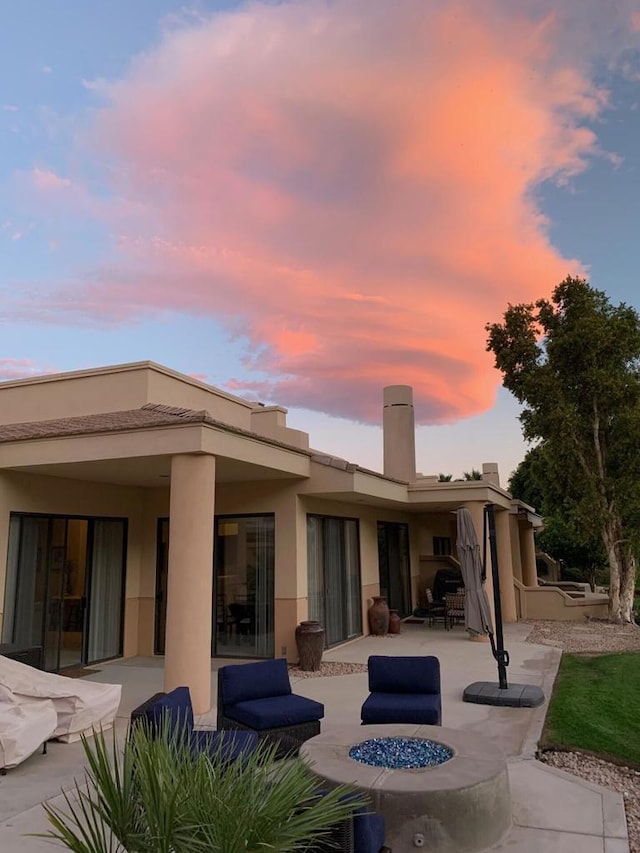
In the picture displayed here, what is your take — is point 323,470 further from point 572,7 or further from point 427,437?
point 427,437

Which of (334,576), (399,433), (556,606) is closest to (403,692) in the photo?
(334,576)

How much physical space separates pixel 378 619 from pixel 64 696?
907cm

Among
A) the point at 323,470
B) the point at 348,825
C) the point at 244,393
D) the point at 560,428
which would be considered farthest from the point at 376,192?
the point at 348,825

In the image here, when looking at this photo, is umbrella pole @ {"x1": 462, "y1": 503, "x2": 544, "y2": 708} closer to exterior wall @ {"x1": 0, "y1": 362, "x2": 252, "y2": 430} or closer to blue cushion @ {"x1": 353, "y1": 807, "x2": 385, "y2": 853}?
blue cushion @ {"x1": 353, "y1": 807, "x2": 385, "y2": 853}

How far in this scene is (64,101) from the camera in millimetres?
10750

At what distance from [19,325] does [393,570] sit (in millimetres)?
11900

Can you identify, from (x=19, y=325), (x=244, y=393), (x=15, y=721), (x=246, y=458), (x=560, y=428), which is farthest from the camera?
(x=244, y=393)

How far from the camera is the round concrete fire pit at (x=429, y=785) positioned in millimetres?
4129

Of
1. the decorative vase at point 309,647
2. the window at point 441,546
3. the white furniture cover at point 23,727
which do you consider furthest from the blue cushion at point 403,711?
the window at point 441,546

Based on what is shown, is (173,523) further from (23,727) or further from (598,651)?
(598,651)

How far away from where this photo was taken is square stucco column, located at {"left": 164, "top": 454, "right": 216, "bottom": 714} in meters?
7.90

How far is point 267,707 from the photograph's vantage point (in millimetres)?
6184

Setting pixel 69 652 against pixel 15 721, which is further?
pixel 69 652

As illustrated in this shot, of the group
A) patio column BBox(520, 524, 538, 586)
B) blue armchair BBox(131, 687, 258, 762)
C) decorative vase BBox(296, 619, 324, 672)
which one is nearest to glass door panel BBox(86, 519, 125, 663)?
decorative vase BBox(296, 619, 324, 672)
